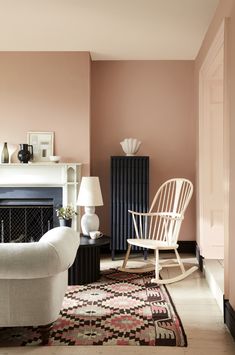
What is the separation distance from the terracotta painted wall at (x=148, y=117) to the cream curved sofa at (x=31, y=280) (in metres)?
3.06

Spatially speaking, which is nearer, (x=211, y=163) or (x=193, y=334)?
(x=193, y=334)

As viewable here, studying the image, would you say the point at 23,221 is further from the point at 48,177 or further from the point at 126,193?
the point at 126,193

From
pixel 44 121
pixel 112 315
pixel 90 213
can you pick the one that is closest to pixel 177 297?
pixel 112 315

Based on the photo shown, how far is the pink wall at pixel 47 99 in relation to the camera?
16.9 ft

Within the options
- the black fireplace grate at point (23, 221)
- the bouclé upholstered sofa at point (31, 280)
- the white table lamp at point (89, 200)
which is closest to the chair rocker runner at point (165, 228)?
the white table lamp at point (89, 200)

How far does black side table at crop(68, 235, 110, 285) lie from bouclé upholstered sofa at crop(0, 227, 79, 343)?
1.31 metres

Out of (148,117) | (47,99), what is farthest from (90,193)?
(148,117)

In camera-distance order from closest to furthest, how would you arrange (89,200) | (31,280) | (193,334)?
(31,280) → (193,334) → (89,200)

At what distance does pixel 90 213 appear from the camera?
4.34 metres

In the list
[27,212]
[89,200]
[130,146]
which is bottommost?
[27,212]

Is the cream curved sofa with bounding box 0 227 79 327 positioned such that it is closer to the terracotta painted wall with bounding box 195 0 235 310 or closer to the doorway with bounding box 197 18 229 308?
the terracotta painted wall with bounding box 195 0 235 310

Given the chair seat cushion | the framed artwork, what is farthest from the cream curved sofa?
the framed artwork

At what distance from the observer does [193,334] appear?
2826mm

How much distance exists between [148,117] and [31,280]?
3602mm
